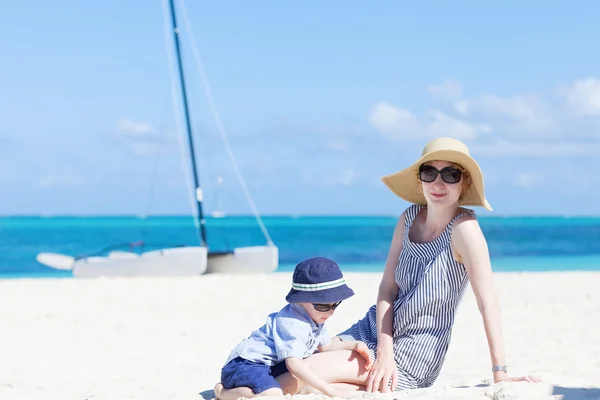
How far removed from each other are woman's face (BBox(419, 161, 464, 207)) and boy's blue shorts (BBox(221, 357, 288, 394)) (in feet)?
3.80

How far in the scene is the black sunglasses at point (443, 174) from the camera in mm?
3867

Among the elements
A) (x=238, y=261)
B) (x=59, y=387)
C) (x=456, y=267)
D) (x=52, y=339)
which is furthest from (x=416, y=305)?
(x=238, y=261)

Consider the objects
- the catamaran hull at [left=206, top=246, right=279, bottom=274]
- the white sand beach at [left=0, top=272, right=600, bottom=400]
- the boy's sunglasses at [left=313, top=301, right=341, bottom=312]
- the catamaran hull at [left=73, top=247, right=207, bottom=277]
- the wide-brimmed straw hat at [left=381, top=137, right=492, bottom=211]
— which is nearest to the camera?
the boy's sunglasses at [left=313, top=301, right=341, bottom=312]

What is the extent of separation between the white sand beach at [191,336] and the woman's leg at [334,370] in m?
0.17

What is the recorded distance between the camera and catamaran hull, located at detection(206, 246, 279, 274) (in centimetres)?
1941

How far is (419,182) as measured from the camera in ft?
13.8

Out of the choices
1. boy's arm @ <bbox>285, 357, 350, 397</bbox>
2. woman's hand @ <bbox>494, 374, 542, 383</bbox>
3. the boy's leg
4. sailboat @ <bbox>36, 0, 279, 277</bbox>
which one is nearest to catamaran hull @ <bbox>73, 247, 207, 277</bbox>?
sailboat @ <bbox>36, 0, 279, 277</bbox>

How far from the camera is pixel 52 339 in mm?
7906

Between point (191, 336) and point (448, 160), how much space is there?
16.1 ft

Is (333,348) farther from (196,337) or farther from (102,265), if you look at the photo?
(102,265)

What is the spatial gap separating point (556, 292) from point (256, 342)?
9351 mm

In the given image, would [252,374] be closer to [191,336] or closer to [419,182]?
[419,182]

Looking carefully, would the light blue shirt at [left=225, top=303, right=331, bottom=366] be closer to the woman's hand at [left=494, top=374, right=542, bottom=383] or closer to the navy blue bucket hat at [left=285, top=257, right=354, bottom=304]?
the navy blue bucket hat at [left=285, top=257, right=354, bottom=304]

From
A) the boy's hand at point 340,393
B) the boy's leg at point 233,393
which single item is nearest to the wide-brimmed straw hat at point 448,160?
the boy's hand at point 340,393
